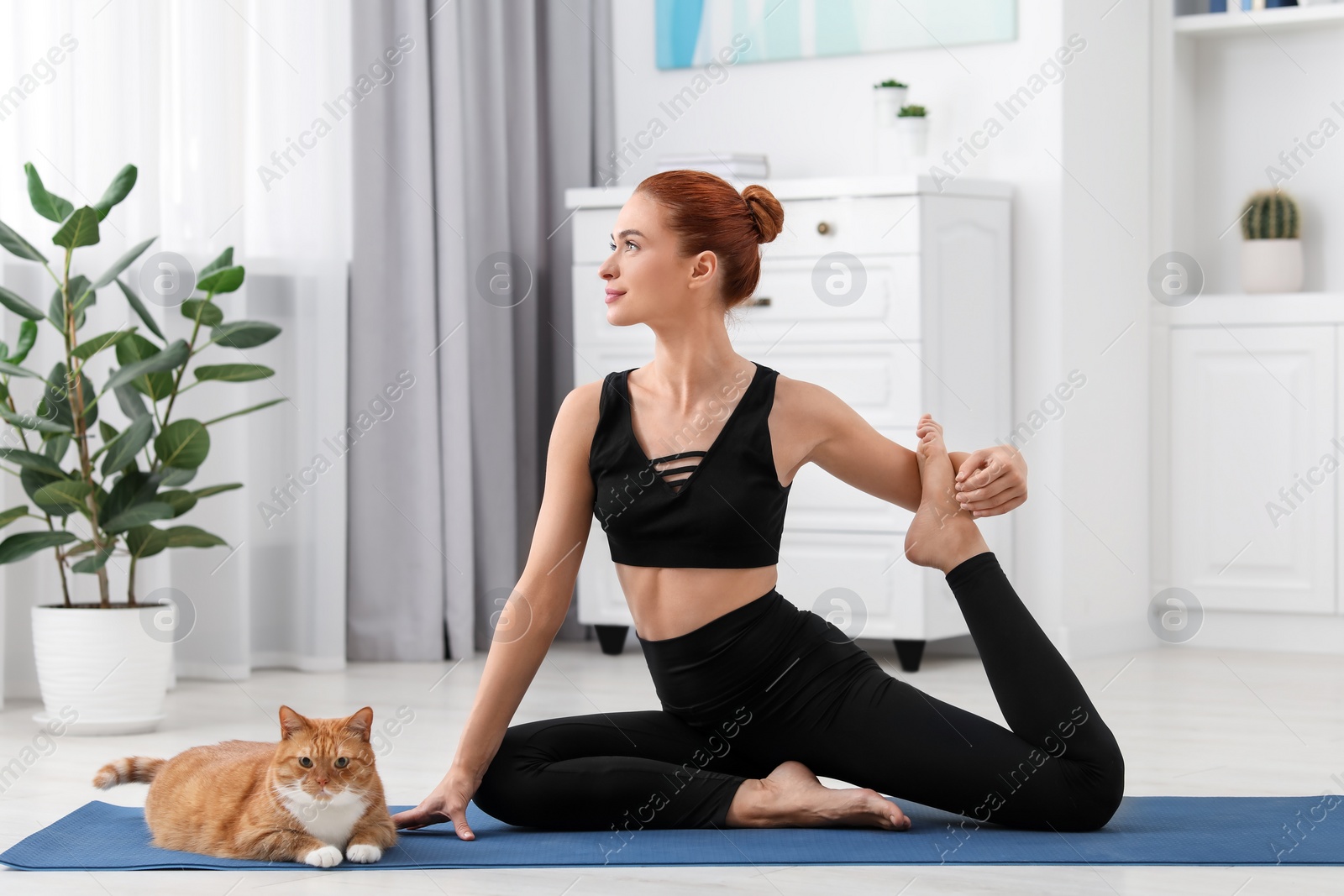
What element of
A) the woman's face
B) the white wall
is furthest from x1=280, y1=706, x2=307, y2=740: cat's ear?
the white wall

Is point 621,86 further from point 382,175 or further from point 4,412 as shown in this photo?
point 4,412

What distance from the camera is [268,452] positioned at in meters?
3.83

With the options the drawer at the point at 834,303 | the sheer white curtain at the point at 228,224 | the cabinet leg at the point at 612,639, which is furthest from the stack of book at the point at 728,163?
the cabinet leg at the point at 612,639

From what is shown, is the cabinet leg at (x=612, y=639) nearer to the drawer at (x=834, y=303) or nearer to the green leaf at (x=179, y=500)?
the drawer at (x=834, y=303)

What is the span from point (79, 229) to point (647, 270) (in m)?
1.36

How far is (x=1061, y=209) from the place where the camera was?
3967mm

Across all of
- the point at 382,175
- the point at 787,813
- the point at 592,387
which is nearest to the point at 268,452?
the point at 382,175

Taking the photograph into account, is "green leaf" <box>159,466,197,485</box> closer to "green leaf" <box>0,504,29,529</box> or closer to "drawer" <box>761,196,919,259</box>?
"green leaf" <box>0,504,29,529</box>

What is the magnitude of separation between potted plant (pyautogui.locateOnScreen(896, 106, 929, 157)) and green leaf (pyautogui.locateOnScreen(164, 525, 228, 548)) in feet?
6.37

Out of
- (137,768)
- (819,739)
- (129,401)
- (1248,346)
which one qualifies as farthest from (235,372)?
(1248,346)

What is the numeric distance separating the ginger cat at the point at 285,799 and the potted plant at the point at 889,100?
2.58 meters

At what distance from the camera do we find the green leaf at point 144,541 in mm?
3090

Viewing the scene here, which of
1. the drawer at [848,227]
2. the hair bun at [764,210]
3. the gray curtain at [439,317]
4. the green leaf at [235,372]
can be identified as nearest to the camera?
the hair bun at [764,210]

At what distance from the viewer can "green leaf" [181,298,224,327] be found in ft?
10.3
